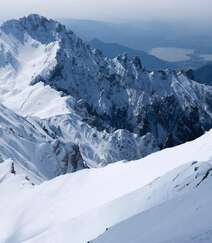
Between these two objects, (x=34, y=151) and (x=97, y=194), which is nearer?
(x=97, y=194)

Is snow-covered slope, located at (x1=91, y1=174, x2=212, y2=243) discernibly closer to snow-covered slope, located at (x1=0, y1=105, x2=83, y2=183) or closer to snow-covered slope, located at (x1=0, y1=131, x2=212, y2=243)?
snow-covered slope, located at (x1=0, y1=131, x2=212, y2=243)

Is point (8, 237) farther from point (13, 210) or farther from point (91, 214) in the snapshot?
point (91, 214)

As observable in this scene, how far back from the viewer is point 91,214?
54.4 metres

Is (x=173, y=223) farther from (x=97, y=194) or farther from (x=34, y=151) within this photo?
(x=34, y=151)

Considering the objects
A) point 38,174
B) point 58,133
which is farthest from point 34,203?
point 58,133

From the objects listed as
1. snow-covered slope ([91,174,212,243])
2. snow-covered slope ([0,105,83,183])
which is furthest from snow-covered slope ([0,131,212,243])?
snow-covered slope ([0,105,83,183])

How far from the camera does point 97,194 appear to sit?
2591 inches

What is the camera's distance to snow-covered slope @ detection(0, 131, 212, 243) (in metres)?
50.0

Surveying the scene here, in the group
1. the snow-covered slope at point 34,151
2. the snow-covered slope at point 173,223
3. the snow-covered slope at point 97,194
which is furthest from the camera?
the snow-covered slope at point 34,151

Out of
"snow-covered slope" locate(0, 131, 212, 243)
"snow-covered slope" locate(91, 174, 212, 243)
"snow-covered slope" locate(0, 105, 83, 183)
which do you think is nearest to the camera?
"snow-covered slope" locate(91, 174, 212, 243)

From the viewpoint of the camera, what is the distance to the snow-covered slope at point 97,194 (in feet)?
164

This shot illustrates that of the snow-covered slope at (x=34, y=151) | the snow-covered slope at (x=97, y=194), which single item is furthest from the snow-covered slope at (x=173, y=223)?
the snow-covered slope at (x=34, y=151)

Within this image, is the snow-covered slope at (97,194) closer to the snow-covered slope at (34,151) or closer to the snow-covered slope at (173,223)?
the snow-covered slope at (173,223)

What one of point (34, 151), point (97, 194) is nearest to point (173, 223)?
point (97, 194)
